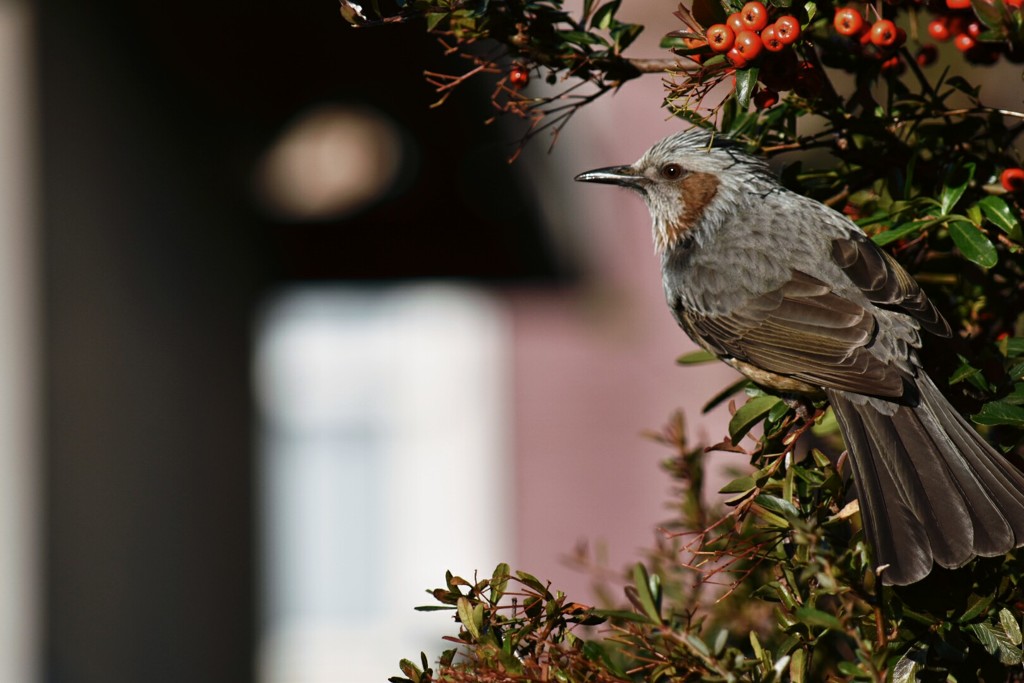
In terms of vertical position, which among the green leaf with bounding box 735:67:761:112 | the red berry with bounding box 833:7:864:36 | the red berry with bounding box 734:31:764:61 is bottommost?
the green leaf with bounding box 735:67:761:112

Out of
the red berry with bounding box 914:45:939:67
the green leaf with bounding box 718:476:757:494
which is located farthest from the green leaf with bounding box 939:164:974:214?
the green leaf with bounding box 718:476:757:494

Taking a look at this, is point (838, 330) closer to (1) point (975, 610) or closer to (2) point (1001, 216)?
(2) point (1001, 216)

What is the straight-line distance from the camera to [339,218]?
780 cm

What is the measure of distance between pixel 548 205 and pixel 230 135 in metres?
2.13

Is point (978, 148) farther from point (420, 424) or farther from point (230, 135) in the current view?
point (420, 424)

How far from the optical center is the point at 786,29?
5.24ft

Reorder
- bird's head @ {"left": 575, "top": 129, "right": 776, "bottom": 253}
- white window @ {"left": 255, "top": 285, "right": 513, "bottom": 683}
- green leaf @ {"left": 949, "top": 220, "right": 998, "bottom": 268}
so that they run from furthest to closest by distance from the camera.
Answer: white window @ {"left": 255, "top": 285, "right": 513, "bottom": 683}, bird's head @ {"left": 575, "top": 129, "right": 776, "bottom": 253}, green leaf @ {"left": 949, "top": 220, "right": 998, "bottom": 268}

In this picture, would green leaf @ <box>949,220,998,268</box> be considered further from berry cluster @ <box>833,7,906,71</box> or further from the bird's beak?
the bird's beak

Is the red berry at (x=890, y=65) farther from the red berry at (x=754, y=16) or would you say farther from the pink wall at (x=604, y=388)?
the pink wall at (x=604, y=388)

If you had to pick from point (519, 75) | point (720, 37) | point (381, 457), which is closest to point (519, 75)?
point (519, 75)

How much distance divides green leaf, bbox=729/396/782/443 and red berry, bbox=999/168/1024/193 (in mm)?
539

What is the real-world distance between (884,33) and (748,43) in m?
0.28

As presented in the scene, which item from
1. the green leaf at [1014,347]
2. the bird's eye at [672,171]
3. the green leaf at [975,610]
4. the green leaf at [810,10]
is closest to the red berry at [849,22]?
the green leaf at [810,10]

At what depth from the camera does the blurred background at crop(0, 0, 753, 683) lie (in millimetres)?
4223
